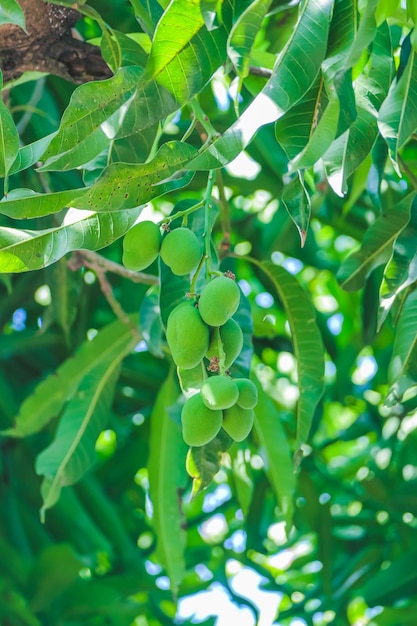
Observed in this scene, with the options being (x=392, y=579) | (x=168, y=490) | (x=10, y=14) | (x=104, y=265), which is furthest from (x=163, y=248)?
(x=392, y=579)

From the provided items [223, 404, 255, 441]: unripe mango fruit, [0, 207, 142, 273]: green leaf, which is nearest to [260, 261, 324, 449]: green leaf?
[223, 404, 255, 441]: unripe mango fruit

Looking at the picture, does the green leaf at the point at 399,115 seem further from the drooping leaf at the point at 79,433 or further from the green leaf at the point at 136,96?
the drooping leaf at the point at 79,433

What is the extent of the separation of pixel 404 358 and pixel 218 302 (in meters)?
0.24

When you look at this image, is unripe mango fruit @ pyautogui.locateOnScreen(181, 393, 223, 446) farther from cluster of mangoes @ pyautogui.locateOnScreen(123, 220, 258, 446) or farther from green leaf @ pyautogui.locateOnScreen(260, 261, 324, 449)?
green leaf @ pyautogui.locateOnScreen(260, 261, 324, 449)

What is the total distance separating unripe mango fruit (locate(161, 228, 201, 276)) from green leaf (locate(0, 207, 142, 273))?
0.04 metres

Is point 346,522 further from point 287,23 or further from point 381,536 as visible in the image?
point 287,23

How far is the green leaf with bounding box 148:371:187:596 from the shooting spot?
1.35m

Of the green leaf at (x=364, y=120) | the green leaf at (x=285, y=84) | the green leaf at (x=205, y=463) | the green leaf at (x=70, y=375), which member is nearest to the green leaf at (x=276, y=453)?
the green leaf at (x=70, y=375)

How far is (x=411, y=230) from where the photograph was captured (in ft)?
2.83

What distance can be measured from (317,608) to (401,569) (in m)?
→ 0.19

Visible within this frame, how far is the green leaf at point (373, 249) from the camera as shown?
1104 millimetres

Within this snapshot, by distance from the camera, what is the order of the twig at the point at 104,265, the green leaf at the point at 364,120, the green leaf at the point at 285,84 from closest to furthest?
1. the green leaf at the point at 285,84
2. the green leaf at the point at 364,120
3. the twig at the point at 104,265

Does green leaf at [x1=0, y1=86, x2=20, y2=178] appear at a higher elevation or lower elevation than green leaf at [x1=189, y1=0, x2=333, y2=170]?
lower

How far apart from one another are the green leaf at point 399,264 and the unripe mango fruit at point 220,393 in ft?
0.57
